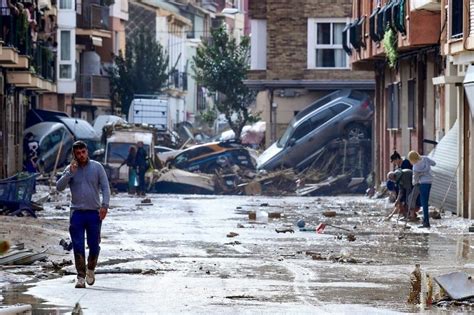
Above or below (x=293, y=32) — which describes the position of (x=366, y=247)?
below

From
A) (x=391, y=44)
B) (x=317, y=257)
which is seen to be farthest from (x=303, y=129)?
(x=317, y=257)

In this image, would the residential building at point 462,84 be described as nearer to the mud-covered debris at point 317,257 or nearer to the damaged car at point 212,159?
the mud-covered debris at point 317,257

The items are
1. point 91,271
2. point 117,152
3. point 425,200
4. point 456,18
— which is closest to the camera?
point 91,271

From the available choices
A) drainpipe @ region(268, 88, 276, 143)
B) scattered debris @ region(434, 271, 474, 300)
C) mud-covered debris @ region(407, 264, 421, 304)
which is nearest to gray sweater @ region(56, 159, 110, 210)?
mud-covered debris @ region(407, 264, 421, 304)

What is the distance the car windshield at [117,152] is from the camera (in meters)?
51.9

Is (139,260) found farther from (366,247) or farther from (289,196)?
(289,196)

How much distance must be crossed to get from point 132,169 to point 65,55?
90.8 ft

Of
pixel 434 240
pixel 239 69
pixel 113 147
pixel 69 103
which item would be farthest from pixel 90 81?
pixel 434 240

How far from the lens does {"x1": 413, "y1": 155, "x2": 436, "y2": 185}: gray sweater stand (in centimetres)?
2928

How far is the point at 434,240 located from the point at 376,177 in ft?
78.9

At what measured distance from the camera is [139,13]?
103750 millimetres

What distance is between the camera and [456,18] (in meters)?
32.4

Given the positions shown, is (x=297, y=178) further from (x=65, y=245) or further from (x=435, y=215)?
(x=65, y=245)

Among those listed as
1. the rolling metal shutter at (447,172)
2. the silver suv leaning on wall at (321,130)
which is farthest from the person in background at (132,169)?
the rolling metal shutter at (447,172)
